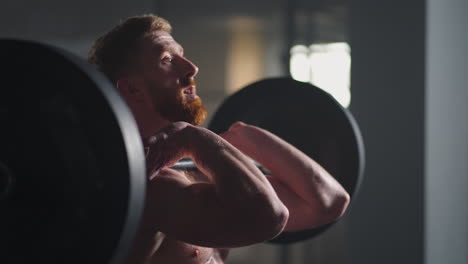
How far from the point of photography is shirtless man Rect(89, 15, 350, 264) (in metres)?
0.79

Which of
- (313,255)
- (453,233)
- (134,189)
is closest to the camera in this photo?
(134,189)

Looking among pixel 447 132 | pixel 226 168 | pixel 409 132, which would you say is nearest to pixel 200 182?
pixel 226 168

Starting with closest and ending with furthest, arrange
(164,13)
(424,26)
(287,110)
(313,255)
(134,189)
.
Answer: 1. (134,189)
2. (287,110)
3. (424,26)
4. (313,255)
5. (164,13)

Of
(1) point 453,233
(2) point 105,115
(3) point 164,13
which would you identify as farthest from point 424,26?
(2) point 105,115

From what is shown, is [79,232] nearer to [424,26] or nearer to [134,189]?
[134,189]

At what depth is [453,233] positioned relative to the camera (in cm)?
220

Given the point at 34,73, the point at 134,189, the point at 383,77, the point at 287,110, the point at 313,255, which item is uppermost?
the point at 34,73

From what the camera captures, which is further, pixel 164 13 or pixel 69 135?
pixel 164 13

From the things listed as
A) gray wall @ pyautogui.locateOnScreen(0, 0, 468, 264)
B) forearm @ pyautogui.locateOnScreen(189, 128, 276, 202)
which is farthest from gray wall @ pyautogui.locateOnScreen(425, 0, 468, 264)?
forearm @ pyautogui.locateOnScreen(189, 128, 276, 202)

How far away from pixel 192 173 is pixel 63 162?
43cm

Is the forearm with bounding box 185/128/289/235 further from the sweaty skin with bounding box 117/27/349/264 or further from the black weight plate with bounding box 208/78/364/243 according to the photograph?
the black weight plate with bounding box 208/78/364/243

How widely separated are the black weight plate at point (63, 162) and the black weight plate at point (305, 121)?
2.16ft

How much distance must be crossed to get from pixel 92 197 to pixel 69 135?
0.07 meters

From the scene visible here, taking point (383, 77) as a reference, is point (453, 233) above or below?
below
